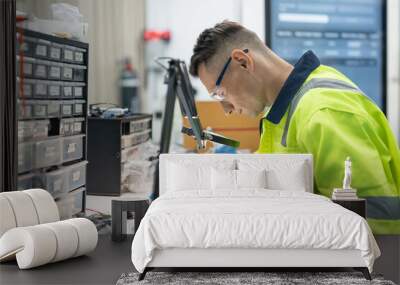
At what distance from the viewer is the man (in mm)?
4734

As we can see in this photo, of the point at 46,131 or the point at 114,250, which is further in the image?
the point at 46,131

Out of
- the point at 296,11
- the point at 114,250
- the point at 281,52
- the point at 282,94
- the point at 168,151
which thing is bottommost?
the point at 114,250

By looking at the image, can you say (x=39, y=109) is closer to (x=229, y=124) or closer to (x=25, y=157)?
(x=25, y=157)

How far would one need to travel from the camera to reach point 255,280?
3.71m

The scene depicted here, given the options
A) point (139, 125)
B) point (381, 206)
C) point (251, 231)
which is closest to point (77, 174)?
point (139, 125)

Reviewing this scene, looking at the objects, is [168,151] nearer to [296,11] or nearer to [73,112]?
[73,112]

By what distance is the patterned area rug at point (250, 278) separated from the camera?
368cm

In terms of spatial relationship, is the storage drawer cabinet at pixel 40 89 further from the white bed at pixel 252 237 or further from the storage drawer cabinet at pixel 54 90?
the white bed at pixel 252 237

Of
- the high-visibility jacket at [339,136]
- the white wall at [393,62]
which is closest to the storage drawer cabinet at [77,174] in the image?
the high-visibility jacket at [339,136]

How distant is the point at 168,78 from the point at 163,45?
0.26m

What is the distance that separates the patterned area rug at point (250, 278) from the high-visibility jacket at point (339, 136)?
1.08 metres

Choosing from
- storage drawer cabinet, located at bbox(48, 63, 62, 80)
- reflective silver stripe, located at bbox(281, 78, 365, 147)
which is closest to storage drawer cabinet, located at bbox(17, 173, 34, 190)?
storage drawer cabinet, located at bbox(48, 63, 62, 80)

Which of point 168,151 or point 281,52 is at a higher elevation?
point 281,52

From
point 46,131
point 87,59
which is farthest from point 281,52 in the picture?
point 46,131
